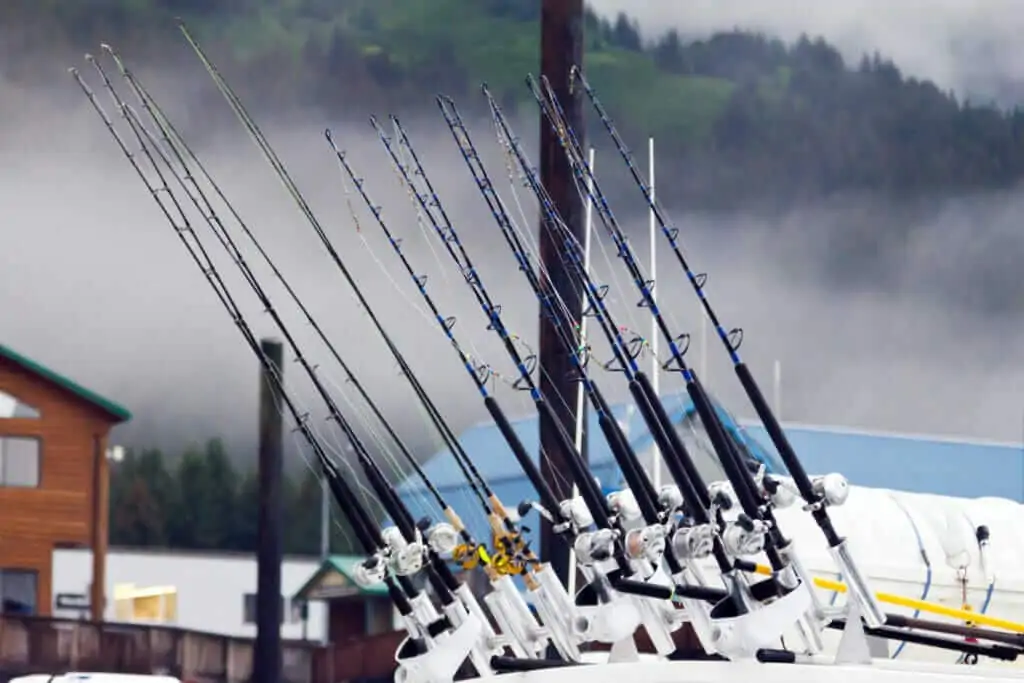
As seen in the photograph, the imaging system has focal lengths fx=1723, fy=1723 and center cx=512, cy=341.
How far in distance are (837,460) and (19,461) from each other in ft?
19.4

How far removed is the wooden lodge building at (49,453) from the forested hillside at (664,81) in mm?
5583

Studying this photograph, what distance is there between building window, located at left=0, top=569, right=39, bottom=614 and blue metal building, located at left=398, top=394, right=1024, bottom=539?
108 inches

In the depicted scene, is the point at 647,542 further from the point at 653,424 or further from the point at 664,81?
the point at 664,81

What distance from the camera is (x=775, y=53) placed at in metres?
18.7

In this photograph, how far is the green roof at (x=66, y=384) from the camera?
11.4 metres

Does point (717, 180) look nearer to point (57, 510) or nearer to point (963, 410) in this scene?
point (963, 410)

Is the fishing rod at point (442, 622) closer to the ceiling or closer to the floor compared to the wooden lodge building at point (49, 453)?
closer to the floor

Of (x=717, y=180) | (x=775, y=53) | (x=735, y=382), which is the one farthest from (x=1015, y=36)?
(x=735, y=382)

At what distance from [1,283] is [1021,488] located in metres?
8.75

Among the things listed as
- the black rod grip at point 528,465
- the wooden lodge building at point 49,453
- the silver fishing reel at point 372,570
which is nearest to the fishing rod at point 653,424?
the black rod grip at point 528,465

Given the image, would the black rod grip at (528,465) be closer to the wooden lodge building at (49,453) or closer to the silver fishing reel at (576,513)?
the silver fishing reel at (576,513)

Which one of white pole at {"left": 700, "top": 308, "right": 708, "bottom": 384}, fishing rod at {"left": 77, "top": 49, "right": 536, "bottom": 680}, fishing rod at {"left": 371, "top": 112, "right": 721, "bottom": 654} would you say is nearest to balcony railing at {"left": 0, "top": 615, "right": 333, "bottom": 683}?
white pole at {"left": 700, "top": 308, "right": 708, "bottom": 384}

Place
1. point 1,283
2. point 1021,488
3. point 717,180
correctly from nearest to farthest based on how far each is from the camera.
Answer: point 1021,488 < point 1,283 < point 717,180

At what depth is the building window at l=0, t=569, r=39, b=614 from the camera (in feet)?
39.8
